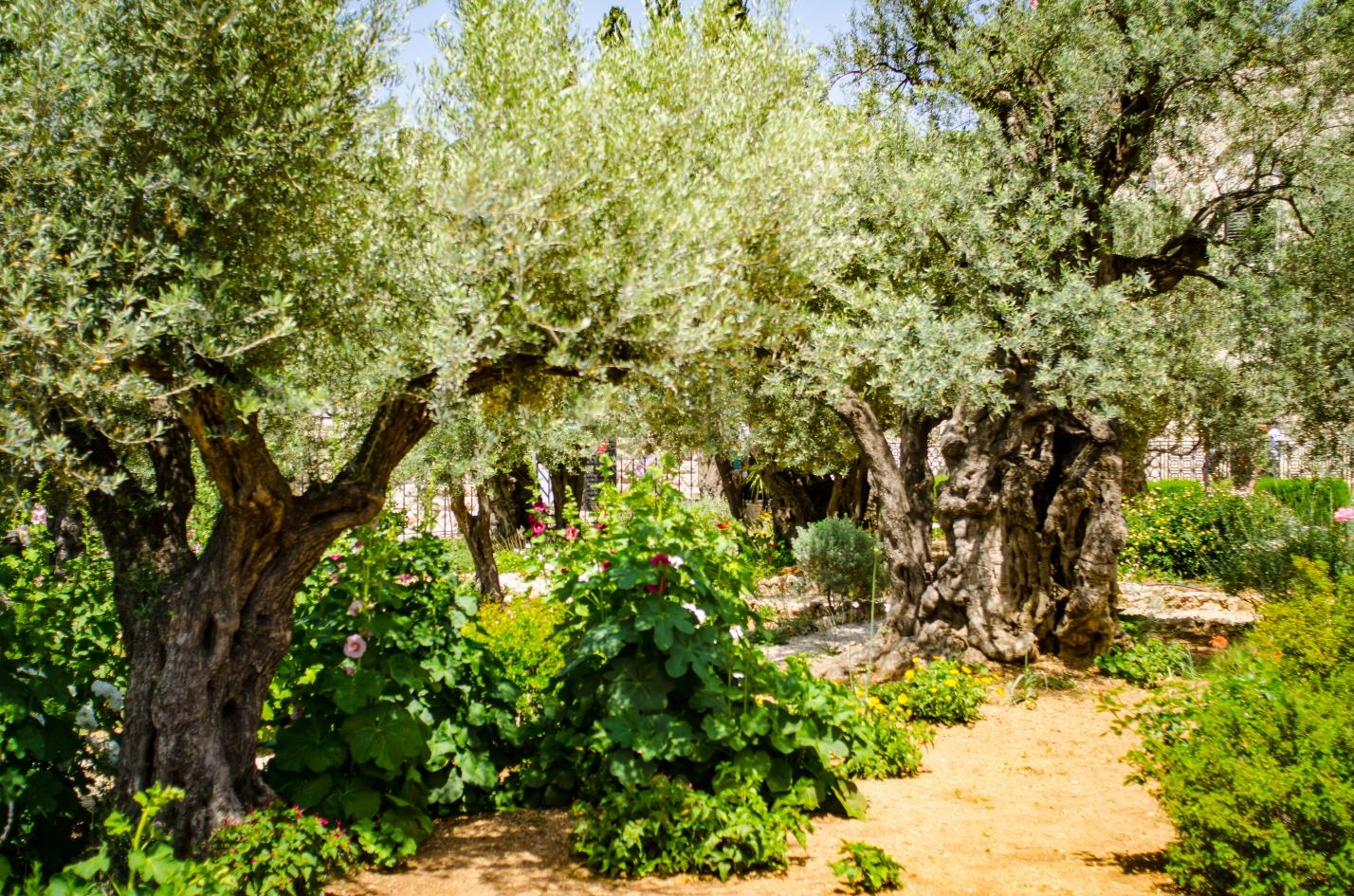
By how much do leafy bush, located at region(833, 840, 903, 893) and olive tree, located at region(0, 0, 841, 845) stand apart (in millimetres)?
2367

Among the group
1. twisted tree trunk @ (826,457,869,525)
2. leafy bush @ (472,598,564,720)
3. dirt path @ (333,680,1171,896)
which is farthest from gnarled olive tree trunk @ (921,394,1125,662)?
twisted tree trunk @ (826,457,869,525)

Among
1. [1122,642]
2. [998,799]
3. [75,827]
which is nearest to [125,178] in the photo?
[75,827]

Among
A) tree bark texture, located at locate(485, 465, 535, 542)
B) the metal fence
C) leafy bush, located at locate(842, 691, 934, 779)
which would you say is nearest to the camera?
leafy bush, located at locate(842, 691, 934, 779)

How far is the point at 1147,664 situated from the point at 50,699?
26.5ft

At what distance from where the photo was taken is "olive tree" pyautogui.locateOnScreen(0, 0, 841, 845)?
3.59 metres

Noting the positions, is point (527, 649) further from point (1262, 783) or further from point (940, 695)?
point (1262, 783)

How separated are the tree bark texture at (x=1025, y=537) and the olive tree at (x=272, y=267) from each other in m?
4.57

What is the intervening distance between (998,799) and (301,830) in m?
3.96

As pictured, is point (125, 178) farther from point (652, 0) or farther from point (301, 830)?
point (652, 0)

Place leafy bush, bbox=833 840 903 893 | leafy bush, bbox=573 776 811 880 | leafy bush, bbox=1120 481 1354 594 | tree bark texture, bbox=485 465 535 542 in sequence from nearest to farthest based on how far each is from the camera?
leafy bush, bbox=833 840 903 893, leafy bush, bbox=573 776 811 880, leafy bush, bbox=1120 481 1354 594, tree bark texture, bbox=485 465 535 542

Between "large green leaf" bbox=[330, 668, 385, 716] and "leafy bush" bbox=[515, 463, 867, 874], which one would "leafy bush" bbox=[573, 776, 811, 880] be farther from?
"large green leaf" bbox=[330, 668, 385, 716]

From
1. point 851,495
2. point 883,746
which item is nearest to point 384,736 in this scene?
point 883,746

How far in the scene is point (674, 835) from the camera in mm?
4688

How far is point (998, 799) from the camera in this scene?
5988 millimetres
